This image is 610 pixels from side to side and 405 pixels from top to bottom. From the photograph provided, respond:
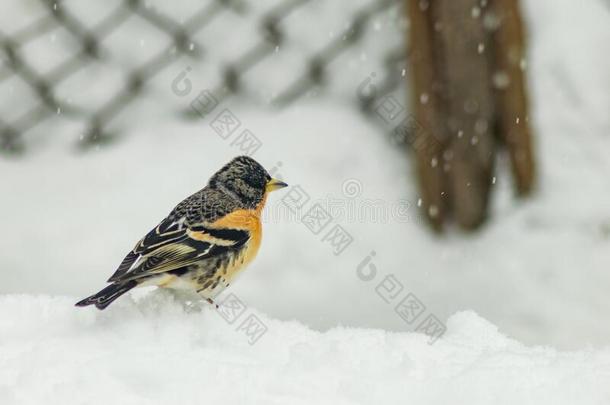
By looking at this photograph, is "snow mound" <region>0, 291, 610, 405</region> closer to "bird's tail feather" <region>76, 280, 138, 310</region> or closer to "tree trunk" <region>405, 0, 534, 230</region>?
"bird's tail feather" <region>76, 280, 138, 310</region>

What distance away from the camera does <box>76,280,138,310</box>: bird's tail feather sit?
175 cm

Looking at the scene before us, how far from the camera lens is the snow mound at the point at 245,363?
58.6 inches

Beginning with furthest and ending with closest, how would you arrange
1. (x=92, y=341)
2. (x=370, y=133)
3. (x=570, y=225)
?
(x=370, y=133)
(x=570, y=225)
(x=92, y=341)

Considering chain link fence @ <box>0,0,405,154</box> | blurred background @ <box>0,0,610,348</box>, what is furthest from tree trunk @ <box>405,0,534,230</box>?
chain link fence @ <box>0,0,405,154</box>

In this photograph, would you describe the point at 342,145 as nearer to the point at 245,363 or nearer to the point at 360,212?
the point at 360,212

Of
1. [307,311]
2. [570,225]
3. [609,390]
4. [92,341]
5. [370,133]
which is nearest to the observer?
[609,390]

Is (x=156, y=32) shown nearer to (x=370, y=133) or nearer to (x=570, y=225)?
(x=370, y=133)

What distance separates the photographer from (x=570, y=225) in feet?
9.41

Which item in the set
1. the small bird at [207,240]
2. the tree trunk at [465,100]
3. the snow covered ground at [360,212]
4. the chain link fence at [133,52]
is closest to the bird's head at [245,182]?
the small bird at [207,240]

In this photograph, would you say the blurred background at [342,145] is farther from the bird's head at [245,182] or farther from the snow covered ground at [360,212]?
the bird's head at [245,182]

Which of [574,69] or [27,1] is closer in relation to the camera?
[574,69]

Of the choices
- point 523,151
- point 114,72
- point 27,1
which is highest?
point 27,1

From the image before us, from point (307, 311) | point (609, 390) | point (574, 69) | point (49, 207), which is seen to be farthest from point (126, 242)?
point (609, 390)

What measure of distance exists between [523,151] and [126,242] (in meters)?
1.21
